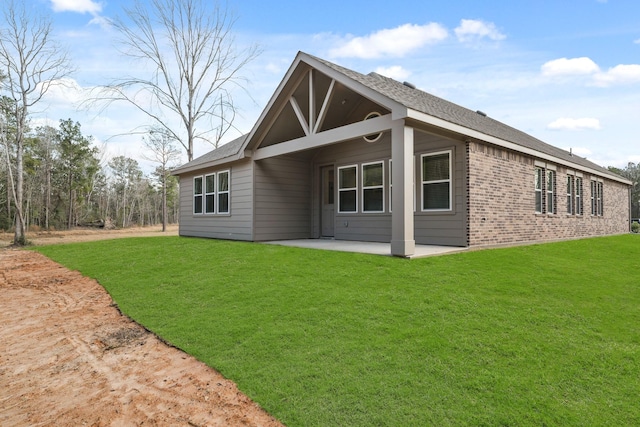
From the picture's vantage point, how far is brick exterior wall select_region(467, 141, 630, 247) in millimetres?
8578

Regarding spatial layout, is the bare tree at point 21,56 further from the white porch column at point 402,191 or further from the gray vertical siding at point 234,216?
the white porch column at point 402,191

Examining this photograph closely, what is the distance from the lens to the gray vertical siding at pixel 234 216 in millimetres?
11453

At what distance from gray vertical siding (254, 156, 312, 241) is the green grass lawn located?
13.9ft

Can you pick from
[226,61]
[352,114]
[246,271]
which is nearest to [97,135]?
[226,61]

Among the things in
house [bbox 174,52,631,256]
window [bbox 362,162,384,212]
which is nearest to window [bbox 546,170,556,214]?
house [bbox 174,52,631,256]

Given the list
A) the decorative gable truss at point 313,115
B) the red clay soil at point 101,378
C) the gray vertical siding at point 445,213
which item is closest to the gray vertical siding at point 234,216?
the decorative gable truss at point 313,115

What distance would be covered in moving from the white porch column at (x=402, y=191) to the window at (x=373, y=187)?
3.36 m

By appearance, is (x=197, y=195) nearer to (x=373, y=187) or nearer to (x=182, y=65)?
(x=373, y=187)

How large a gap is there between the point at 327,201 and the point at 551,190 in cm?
705

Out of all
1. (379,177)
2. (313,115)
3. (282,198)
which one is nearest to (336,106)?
(313,115)

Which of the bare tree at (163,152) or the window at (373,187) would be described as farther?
the bare tree at (163,152)

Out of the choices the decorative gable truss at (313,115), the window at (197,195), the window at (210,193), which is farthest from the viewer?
the window at (197,195)

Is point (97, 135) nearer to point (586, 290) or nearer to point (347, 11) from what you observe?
point (347, 11)

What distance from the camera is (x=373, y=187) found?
10672 mm
